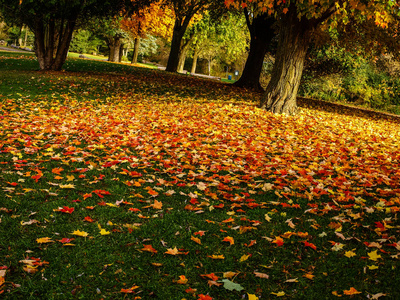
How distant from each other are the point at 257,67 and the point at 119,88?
839 cm

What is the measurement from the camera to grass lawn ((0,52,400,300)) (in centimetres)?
317

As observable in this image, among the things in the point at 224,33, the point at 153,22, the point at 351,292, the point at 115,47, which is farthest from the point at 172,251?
the point at 115,47

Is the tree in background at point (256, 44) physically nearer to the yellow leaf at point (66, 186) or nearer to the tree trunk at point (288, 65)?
the tree trunk at point (288, 65)

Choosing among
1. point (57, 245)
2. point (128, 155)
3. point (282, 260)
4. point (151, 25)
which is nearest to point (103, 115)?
point (128, 155)

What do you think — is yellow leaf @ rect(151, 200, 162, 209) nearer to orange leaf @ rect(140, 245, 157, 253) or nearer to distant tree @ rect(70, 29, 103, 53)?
orange leaf @ rect(140, 245, 157, 253)

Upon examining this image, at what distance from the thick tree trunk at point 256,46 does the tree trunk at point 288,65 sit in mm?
7496

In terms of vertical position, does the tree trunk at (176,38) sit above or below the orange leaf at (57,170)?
above

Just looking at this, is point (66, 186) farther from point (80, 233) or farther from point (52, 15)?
point (52, 15)

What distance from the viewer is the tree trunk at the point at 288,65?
1116 centimetres

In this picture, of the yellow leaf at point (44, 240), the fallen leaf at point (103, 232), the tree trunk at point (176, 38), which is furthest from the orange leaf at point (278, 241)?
the tree trunk at point (176, 38)

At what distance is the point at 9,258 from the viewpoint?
A: 3.29 metres

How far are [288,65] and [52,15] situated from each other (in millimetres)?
11987

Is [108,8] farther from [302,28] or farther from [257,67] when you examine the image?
[302,28]

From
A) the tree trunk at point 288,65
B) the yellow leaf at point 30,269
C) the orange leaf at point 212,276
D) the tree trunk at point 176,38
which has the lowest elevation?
the yellow leaf at point 30,269
